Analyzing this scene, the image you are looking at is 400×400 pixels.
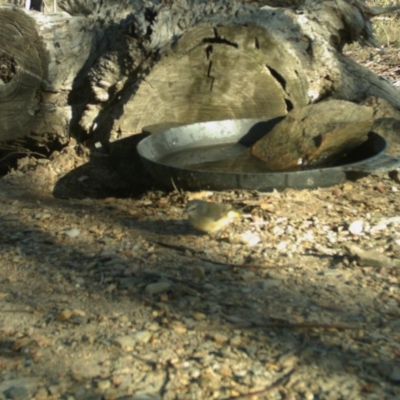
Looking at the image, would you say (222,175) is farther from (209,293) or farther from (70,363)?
(70,363)

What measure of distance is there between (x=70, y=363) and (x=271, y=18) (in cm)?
417

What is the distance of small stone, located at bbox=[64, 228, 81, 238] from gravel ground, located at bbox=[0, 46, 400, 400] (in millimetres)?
13

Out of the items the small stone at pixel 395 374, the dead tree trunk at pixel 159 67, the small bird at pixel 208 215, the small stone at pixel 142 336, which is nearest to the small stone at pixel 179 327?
the small stone at pixel 142 336

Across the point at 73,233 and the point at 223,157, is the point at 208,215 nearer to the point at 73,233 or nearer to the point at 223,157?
the point at 73,233

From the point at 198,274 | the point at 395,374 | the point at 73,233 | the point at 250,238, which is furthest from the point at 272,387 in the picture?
the point at 73,233

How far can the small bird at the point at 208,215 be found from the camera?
15.1 ft

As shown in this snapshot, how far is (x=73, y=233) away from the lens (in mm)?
4988

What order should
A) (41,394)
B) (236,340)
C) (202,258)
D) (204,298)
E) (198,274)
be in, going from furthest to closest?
(202,258)
(198,274)
(204,298)
(236,340)
(41,394)

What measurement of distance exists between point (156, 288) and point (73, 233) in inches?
48.9

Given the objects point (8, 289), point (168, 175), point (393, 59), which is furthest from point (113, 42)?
point (393, 59)

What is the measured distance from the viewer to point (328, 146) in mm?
5664

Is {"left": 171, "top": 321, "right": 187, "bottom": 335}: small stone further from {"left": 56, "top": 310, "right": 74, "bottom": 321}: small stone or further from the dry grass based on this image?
the dry grass

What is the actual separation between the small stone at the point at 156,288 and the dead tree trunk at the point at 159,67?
107 inches

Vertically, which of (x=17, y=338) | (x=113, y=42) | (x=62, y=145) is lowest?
(x=62, y=145)
